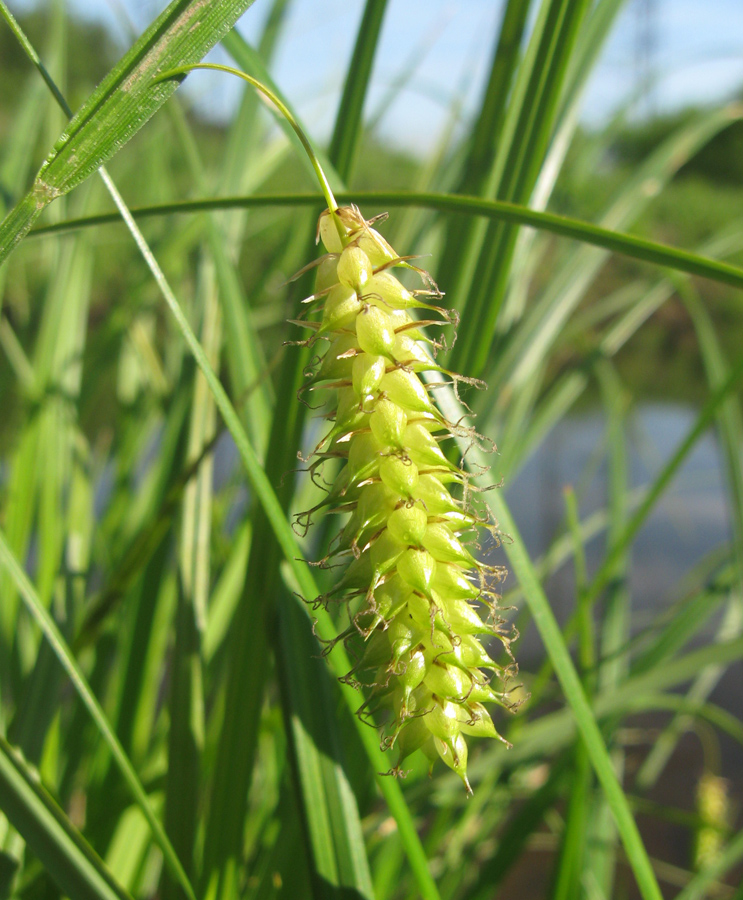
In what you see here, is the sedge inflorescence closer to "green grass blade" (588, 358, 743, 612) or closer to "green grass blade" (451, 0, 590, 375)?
"green grass blade" (451, 0, 590, 375)

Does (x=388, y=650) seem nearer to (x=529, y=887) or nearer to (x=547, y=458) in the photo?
(x=529, y=887)

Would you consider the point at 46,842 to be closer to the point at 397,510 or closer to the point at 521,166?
the point at 397,510

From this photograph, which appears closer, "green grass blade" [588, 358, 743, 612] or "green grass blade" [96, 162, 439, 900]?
"green grass blade" [96, 162, 439, 900]

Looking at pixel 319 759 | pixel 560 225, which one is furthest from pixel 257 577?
pixel 560 225

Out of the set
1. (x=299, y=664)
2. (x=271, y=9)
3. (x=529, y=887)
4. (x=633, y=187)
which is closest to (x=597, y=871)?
(x=529, y=887)

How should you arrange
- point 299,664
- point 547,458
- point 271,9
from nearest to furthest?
point 299,664, point 271,9, point 547,458

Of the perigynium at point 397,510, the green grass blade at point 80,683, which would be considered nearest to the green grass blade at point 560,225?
the perigynium at point 397,510

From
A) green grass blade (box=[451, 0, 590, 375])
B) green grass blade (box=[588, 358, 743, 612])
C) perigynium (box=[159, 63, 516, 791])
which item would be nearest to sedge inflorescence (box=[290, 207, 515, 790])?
perigynium (box=[159, 63, 516, 791])
